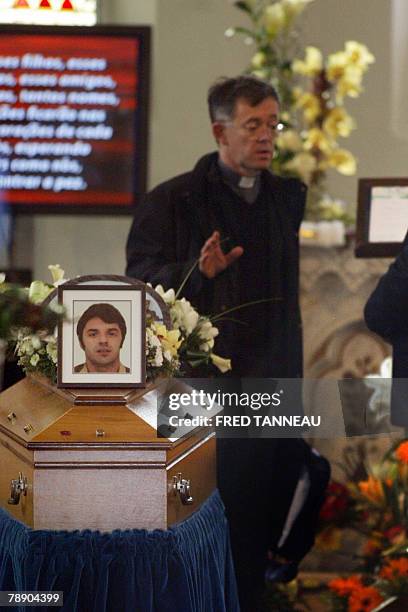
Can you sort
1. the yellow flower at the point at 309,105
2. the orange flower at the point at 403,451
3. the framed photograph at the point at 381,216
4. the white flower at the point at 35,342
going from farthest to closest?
the yellow flower at the point at 309,105
the framed photograph at the point at 381,216
the orange flower at the point at 403,451
the white flower at the point at 35,342

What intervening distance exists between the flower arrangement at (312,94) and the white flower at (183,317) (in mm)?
2314

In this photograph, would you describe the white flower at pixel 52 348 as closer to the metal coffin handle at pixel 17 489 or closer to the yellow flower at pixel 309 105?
the metal coffin handle at pixel 17 489

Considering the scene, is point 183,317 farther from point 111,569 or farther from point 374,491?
point 374,491

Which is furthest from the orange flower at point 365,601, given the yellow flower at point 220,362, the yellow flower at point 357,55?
the yellow flower at point 357,55

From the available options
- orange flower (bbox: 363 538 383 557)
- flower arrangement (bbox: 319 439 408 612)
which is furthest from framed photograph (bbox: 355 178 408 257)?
orange flower (bbox: 363 538 383 557)

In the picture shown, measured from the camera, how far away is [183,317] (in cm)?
376

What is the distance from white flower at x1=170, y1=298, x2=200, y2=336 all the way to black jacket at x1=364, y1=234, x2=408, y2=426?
1.87 feet

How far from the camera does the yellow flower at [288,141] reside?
5.97 meters

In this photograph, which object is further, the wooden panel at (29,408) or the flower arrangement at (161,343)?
the flower arrangement at (161,343)

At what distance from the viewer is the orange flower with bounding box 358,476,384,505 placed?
469 cm

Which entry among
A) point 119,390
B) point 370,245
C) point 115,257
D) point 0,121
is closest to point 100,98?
point 0,121

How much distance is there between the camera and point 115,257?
21.1ft

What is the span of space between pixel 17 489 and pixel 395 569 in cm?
164

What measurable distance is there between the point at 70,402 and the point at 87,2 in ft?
10.3
